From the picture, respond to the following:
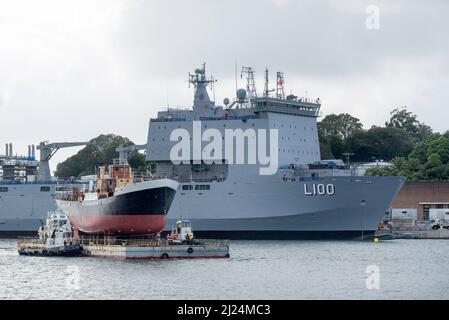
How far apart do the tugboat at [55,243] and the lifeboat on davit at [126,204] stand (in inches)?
71.7

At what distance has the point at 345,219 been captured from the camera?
7806 centimetres

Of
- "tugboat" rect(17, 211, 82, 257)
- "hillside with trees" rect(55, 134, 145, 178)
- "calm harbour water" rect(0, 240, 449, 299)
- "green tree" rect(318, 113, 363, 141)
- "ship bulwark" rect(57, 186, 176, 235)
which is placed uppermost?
"green tree" rect(318, 113, 363, 141)

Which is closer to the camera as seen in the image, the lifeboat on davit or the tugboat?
the lifeboat on davit

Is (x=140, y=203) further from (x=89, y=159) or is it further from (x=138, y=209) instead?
(x=89, y=159)

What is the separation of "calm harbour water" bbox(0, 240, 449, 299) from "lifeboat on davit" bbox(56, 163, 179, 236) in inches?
148

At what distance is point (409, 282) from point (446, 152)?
200 ft

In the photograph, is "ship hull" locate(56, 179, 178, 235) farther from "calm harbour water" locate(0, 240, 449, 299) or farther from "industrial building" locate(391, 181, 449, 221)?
"industrial building" locate(391, 181, 449, 221)

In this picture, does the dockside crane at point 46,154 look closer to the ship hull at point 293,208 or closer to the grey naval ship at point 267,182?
the grey naval ship at point 267,182

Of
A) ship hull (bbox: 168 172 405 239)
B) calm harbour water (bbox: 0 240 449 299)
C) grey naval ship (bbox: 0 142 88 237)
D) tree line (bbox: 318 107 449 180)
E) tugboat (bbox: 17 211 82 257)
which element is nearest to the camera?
calm harbour water (bbox: 0 240 449 299)

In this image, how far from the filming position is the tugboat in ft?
211

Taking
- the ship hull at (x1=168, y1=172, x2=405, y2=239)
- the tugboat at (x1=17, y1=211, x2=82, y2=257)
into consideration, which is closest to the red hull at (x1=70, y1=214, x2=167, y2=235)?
the tugboat at (x1=17, y1=211, x2=82, y2=257)

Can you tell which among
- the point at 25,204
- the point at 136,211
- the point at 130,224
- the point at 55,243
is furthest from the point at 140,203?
the point at 25,204
